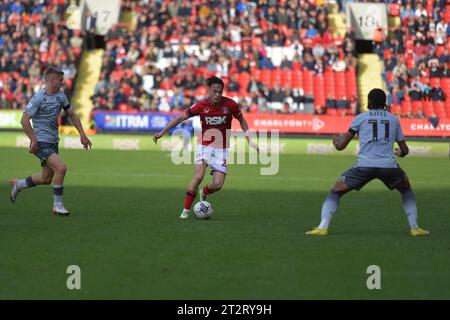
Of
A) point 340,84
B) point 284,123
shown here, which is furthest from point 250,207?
point 340,84

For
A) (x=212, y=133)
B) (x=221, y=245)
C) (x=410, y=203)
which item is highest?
(x=212, y=133)

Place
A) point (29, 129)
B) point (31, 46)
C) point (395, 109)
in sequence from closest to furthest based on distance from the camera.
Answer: point (29, 129), point (395, 109), point (31, 46)

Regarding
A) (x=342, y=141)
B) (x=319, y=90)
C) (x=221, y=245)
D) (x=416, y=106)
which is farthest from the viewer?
(x=319, y=90)

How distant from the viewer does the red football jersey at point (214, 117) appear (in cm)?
1394

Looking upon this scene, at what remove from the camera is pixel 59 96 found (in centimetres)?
1388

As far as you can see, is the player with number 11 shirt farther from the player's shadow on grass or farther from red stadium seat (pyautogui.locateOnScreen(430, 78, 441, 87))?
red stadium seat (pyautogui.locateOnScreen(430, 78, 441, 87))

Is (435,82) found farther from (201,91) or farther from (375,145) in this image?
(375,145)

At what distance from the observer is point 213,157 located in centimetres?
1412

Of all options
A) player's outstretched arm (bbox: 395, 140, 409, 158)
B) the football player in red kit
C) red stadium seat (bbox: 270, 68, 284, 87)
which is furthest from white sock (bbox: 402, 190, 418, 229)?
red stadium seat (bbox: 270, 68, 284, 87)

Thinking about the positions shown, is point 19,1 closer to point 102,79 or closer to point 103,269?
point 102,79

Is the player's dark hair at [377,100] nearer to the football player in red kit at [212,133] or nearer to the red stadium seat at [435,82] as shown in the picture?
the football player in red kit at [212,133]

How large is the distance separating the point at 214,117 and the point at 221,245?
3.33 meters

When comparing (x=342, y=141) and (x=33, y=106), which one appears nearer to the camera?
(x=342, y=141)

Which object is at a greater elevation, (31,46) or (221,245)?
(31,46)
